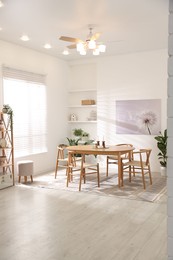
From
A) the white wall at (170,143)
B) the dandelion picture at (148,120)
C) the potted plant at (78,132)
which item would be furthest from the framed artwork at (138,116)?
the white wall at (170,143)

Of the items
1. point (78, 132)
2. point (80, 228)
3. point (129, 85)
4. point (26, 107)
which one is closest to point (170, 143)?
point (80, 228)

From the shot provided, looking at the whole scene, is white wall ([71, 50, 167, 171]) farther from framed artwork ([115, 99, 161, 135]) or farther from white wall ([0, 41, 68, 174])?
white wall ([0, 41, 68, 174])

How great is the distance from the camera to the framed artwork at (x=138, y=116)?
6582 millimetres

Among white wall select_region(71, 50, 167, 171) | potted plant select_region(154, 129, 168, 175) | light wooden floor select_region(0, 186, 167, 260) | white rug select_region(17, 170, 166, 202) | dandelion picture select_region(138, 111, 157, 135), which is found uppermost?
white wall select_region(71, 50, 167, 171)

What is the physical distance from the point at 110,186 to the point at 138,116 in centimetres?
216

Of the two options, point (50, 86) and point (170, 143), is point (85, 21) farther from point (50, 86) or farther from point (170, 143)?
point (170, 143)

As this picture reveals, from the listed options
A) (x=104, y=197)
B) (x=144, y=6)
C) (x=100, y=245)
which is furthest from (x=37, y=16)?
(x=100, y=245)

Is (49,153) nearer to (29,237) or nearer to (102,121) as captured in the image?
(102,121)

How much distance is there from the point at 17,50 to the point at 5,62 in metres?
0.46

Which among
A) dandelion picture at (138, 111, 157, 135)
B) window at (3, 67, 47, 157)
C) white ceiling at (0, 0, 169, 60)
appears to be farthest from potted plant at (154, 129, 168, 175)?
window at (3, 67, 47, 157)

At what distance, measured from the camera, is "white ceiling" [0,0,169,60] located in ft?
12.5

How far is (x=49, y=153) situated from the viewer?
6.98 metres

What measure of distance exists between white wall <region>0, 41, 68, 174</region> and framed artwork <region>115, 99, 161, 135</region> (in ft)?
4.88

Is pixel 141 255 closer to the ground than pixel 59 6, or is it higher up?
closer to the ground
